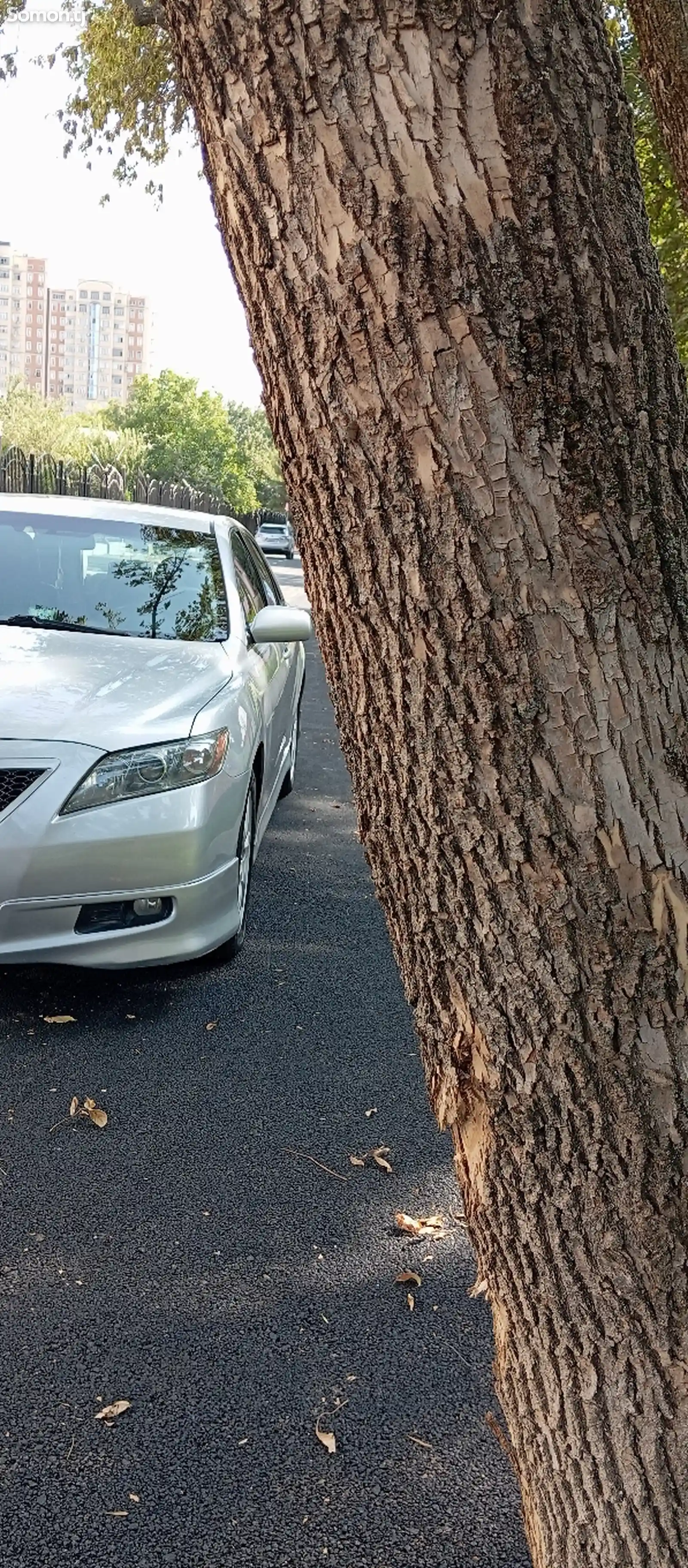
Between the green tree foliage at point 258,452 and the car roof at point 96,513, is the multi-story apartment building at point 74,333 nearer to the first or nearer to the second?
the green tree foliage at point 258,452

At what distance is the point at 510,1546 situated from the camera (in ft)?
7.51

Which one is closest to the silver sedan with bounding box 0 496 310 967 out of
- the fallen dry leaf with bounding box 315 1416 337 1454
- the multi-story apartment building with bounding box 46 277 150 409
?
the fallen dry leaf with bounding box 315 1416 337 1454

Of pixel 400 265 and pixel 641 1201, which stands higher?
pixel 400 265

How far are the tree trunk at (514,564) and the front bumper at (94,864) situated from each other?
278cm

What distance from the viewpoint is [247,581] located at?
20.8 feet

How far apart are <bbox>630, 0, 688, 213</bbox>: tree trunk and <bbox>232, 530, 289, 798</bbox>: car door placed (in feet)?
8.80

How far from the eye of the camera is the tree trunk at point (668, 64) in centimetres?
305

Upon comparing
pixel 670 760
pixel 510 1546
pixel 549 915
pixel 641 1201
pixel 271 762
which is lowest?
pixel 510 1546

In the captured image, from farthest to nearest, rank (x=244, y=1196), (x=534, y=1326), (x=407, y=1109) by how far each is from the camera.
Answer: (x=407, y=1109)
(x=244, y=1196)
(x=534, y=1326)

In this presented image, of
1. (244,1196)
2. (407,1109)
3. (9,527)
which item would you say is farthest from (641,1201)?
(9,527)

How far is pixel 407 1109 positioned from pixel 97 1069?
104 centimetres

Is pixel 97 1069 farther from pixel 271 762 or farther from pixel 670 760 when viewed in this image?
pixel 670 760

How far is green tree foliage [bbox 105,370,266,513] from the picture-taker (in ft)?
255

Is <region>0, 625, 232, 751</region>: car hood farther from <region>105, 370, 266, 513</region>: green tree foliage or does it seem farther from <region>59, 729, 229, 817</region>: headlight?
<region>105, 370, 266, 513</region>: green tree foliage
